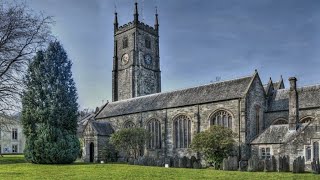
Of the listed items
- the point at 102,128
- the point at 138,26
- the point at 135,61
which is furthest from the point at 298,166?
the point at 138,26

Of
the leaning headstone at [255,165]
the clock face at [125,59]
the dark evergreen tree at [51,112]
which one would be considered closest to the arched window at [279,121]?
the leaning headstone at [255,165]

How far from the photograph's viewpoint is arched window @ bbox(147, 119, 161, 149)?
1812 inches

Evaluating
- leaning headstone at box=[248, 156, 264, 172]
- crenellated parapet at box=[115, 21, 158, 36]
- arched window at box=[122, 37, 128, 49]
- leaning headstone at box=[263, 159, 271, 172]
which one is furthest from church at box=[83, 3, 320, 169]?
crenellated parapet at box=[115, 21, 158, 36]

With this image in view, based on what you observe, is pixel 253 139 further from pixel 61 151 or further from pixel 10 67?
pixel 10 67

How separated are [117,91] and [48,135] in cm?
3244

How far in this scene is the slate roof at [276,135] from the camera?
1334 inches

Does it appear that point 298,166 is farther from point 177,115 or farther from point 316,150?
point 177,115

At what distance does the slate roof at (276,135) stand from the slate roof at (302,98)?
12.8 feet

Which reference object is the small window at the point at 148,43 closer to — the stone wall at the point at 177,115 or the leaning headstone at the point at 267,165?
the stone wall at the point at 177,115

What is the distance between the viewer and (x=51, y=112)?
3866 cm

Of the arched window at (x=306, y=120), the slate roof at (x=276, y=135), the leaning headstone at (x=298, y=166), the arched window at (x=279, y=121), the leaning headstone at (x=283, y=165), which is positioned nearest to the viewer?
the leaning headstone at (x=298, y=166)

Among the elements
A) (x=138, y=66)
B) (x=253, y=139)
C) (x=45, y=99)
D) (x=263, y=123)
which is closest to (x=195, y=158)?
(x=253, y=139)

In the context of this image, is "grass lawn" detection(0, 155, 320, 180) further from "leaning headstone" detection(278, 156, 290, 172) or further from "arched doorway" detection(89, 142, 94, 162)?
"arched doorway" detection(89, 142, 94, 162)

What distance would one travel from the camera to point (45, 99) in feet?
129
